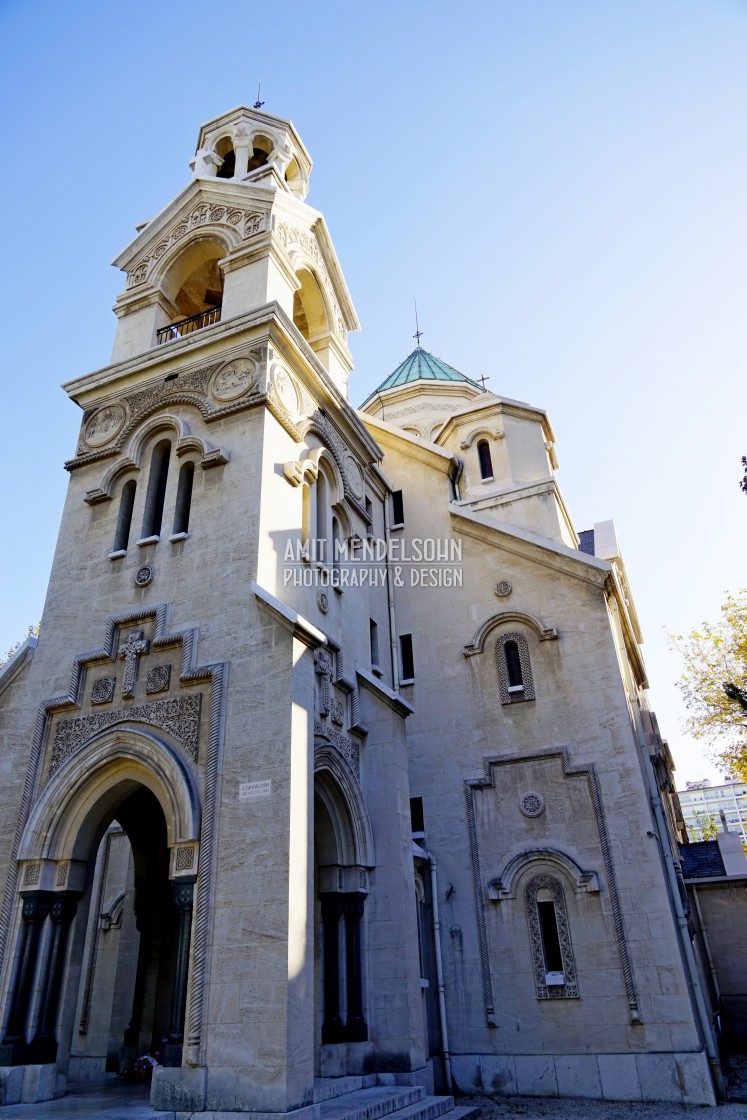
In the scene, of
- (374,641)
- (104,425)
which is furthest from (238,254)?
(374,641)

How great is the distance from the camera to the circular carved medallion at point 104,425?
49.5 feet

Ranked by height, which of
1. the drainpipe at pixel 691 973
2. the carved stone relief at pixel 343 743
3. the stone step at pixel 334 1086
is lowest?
the stone step at pixel 334 1086

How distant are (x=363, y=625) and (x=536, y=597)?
4083mm

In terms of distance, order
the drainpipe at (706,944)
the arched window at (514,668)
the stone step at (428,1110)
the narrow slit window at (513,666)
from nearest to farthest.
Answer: the stone step at (428,1110)
the arched window at (514,668)
the narrow slit window at (513,666)
the drainpipe at (706,944)

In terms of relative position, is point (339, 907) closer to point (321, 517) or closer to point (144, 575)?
point (144, 575)

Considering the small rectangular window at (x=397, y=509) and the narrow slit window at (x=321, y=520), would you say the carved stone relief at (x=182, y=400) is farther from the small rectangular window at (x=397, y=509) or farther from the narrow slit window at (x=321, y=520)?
the small rectangular window at (x=397, y=509)

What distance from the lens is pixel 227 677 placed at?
36.7 ft

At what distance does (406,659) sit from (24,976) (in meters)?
9.91

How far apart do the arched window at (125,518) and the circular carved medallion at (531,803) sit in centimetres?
913

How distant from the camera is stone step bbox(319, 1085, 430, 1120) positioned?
9.28 m

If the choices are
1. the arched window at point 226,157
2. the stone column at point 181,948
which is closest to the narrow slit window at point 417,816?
the stone column at point 181,948

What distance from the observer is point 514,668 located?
16703 mm

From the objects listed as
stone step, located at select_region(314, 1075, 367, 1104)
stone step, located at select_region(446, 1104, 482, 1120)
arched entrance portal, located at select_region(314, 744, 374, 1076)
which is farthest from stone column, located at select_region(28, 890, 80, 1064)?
stone step, located at select_region(446, 1104, 482, 1120)

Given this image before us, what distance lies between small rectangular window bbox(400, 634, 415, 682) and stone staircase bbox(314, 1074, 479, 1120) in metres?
8.13
